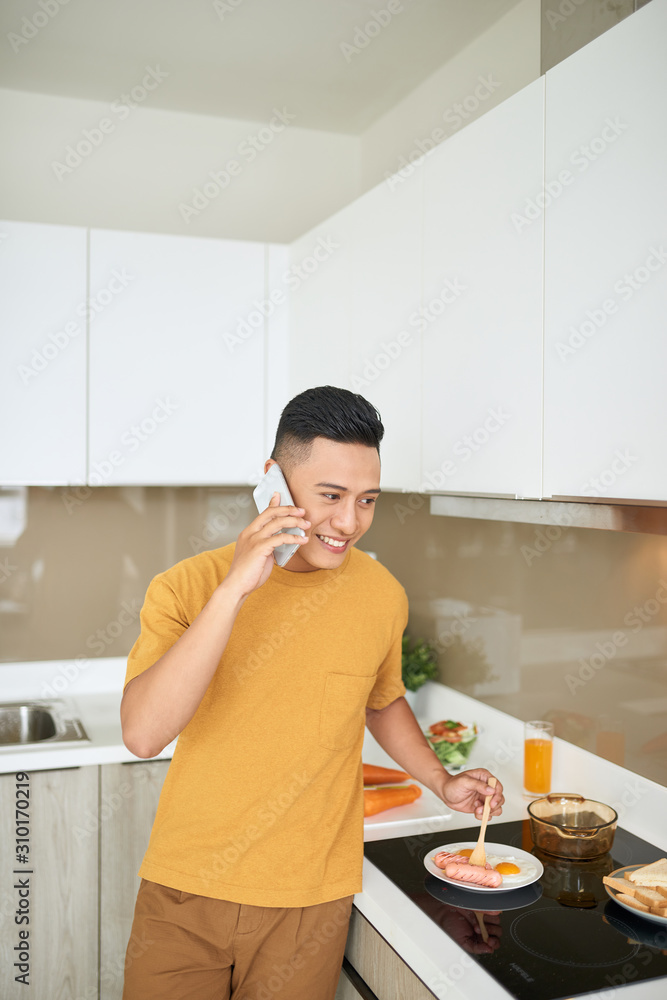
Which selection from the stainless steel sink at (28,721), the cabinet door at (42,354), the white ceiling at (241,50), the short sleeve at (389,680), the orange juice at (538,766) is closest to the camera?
the short sleeve at (389,680)

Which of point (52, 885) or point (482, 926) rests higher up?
point (482, 926)

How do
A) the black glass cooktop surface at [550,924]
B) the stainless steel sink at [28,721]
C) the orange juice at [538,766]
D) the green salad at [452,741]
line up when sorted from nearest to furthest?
1. the black glass cooktop surface at [550,924]
2. the orange juice at [538,766]
3. the green salad at [452,741]
4. the stainless steel sink at [28,721]

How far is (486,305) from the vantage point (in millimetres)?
1568

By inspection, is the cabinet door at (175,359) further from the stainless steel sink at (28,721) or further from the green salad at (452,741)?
the green salad at (452,741)

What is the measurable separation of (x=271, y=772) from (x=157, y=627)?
0.96 ft

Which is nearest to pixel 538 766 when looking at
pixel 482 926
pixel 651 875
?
pixel 651 875

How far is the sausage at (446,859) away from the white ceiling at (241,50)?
1.99 m

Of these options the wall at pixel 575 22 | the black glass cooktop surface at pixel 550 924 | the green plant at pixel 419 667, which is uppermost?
the wall at pixel 575 22

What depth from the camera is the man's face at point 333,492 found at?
4.15ft

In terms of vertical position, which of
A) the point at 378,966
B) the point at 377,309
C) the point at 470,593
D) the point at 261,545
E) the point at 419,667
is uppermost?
the point at 377,309

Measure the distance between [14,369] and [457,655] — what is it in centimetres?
149

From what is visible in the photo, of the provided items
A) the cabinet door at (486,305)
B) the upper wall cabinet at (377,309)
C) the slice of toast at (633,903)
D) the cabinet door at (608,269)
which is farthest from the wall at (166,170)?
the slice of toast at (633,903)

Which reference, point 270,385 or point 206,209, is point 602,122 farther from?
point 206,209

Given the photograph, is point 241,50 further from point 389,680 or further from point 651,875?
point 651,875
